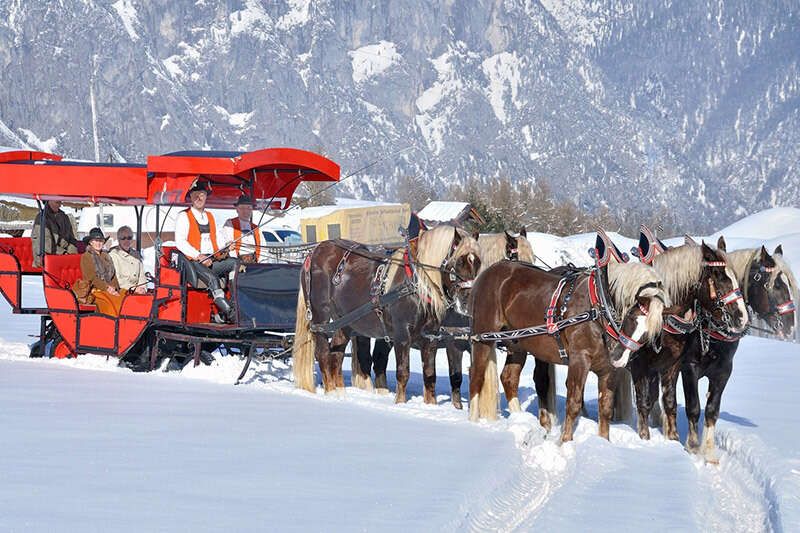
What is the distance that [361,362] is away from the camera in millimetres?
12578

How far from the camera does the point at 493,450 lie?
27.9 ft

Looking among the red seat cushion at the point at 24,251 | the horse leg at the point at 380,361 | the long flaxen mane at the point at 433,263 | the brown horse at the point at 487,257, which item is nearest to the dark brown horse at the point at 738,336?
the brown horse at the point at 487,257

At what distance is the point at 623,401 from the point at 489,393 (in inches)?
49.3

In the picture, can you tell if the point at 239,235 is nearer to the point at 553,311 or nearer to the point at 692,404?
the point at 553,311

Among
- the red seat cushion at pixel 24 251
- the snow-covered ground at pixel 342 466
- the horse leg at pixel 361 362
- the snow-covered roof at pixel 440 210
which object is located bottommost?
the snow-covered ground at pixel 342 466

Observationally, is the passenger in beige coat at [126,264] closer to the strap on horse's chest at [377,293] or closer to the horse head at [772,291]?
the strap on horse's chest at [377,293]

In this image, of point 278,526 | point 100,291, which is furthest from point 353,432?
point 100,291

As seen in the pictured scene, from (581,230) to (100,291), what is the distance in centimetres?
7938

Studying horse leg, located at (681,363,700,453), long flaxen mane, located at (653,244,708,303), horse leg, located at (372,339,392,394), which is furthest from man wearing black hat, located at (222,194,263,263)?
horse leg, located at (681,363,700,453)

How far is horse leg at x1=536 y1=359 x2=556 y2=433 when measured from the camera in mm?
9898

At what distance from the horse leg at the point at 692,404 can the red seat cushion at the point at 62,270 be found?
22.6 feet

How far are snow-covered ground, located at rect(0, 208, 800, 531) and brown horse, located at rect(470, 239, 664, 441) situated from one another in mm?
279

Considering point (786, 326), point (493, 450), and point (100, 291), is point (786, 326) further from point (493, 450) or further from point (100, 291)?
Answer: point (100, 291)

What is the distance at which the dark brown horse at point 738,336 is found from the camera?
911 centimetres
